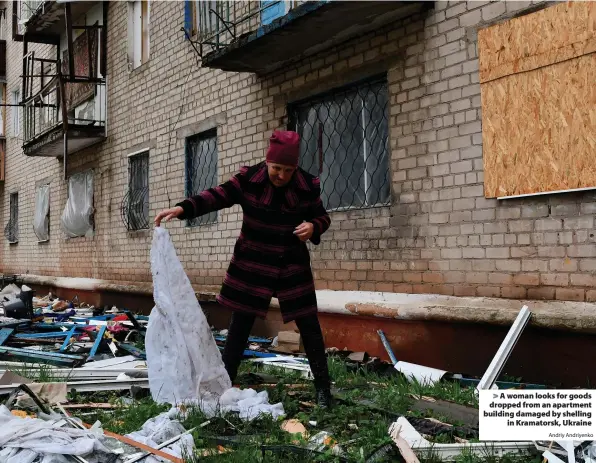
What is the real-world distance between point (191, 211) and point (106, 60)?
28.5 feet

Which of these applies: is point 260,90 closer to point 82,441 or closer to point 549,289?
point 549,289

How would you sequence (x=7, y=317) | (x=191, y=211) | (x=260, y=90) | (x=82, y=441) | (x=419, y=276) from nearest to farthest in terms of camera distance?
(x=82, y=441)
(x=191, y=211)
(x=419, y=276)
(x=260, y=90)
(x=7, y=317)

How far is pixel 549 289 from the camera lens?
4574mm

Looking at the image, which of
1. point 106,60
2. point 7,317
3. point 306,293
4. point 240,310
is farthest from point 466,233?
point 106,60

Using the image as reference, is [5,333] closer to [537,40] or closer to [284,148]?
[284,148]

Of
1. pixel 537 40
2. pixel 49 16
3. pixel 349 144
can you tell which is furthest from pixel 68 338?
pixel 49 16

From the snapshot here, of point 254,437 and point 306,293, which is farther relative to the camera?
point 306,293

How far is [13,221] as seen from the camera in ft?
55.3

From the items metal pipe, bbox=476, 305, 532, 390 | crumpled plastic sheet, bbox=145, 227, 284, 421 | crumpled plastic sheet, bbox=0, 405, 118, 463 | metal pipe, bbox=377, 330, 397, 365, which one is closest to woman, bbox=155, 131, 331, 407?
crumpled plastic sheet, bbox=145, 227, 284, 421

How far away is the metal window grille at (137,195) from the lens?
33.3ft

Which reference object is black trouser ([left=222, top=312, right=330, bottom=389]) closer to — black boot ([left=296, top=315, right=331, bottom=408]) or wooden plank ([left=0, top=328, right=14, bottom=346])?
black boot ([left=296, top=315, right=331, bottom=408])

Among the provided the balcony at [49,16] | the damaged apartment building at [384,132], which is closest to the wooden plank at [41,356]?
the damaged apartment building at [384,132]

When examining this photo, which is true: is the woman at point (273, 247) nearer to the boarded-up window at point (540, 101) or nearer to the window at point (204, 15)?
the boarded-up window at point (540, 101)

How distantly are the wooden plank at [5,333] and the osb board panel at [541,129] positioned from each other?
16.7ft
